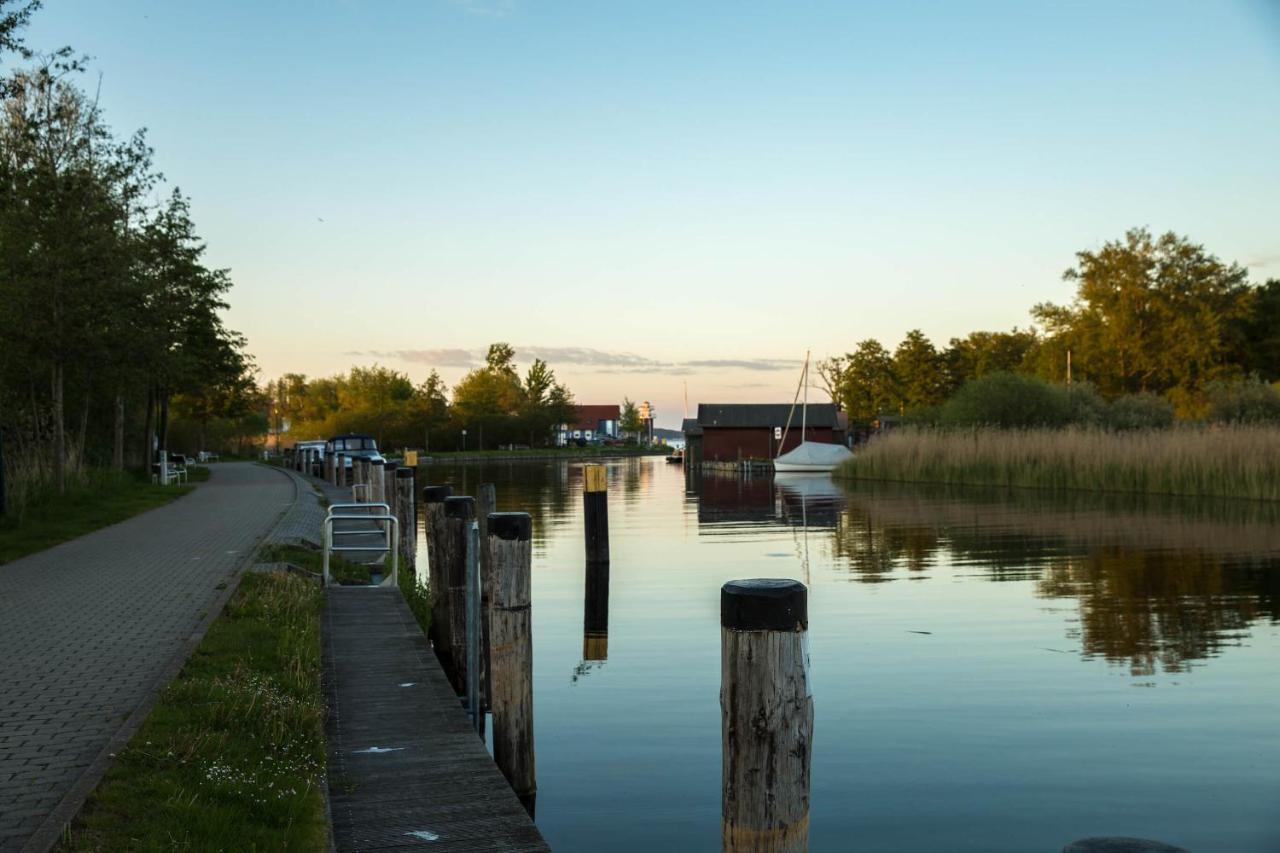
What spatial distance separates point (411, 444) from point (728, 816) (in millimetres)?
107887

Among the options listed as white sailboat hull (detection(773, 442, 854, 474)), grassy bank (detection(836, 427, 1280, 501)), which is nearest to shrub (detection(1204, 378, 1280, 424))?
grassy bank (detection(836, 427, 1280, 501))

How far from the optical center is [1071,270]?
70688 millimetres

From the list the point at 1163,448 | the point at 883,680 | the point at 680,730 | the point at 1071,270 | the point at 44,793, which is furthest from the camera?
the point at 1071,270

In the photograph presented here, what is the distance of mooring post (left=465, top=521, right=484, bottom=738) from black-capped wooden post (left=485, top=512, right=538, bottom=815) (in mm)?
1412

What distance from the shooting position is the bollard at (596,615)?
43.2 feet

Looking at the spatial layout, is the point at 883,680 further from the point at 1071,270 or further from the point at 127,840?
the point at 1071,270

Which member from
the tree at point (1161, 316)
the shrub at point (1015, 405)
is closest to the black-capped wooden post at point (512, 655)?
the shrub at point (1015, 405)

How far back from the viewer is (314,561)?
1655 centimetres

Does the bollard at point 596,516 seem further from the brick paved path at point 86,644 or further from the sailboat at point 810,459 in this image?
the sailboat at point 810,459

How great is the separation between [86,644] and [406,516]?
993 cm

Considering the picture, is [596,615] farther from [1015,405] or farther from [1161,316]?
[1161,316]

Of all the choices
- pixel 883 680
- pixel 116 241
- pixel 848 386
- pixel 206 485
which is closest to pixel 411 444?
pixel 848 386

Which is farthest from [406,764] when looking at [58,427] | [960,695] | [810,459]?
[810,459]

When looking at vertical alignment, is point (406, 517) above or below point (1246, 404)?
below
